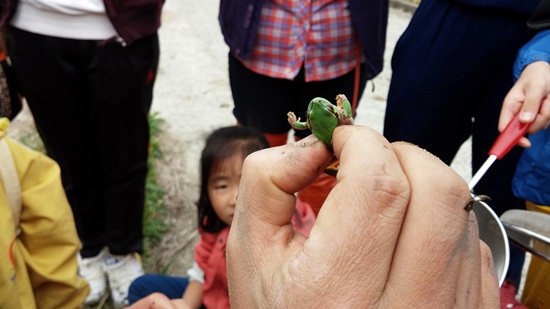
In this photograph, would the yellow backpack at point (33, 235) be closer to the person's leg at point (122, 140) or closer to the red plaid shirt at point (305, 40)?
the person's leg at point (122, 140)

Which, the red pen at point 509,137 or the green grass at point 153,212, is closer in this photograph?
the red pen at point 509,137

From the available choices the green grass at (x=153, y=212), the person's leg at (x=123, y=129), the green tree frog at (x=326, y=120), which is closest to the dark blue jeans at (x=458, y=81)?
the person's leg at (x=123, y=129)

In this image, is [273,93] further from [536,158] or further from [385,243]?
[385,243]

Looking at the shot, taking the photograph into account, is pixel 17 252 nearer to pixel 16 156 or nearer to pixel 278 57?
pixel 16 156

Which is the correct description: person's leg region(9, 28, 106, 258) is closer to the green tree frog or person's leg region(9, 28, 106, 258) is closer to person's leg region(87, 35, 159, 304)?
person's leg region(87, 35, 159, 304)

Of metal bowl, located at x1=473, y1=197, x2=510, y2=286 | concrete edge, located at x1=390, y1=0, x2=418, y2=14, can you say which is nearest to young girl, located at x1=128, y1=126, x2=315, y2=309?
metal bowl, located at x1=473, y1=197, x2=510, y2=286
